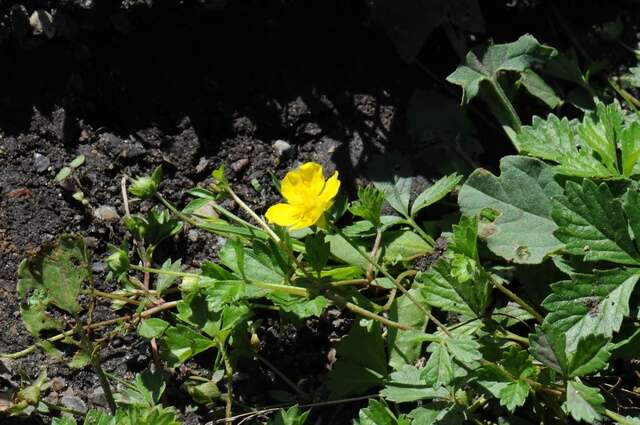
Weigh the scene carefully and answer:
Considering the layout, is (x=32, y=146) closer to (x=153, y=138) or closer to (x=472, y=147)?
(x=153, y=138)

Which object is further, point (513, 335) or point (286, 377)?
point (286, 377)

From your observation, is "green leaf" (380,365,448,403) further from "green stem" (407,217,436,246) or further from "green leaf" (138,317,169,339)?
"green leaf" (138,317,169,339)

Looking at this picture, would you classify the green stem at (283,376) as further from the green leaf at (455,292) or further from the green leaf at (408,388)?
the green leaf at (455,292)

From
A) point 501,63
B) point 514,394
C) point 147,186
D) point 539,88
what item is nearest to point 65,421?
point 147,186

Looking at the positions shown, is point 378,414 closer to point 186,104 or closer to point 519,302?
point 519,302

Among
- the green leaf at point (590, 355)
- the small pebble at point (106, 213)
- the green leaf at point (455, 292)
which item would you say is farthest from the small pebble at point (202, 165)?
the green leaf at point (590, 355)

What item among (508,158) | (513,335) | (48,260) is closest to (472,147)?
(508,158)
